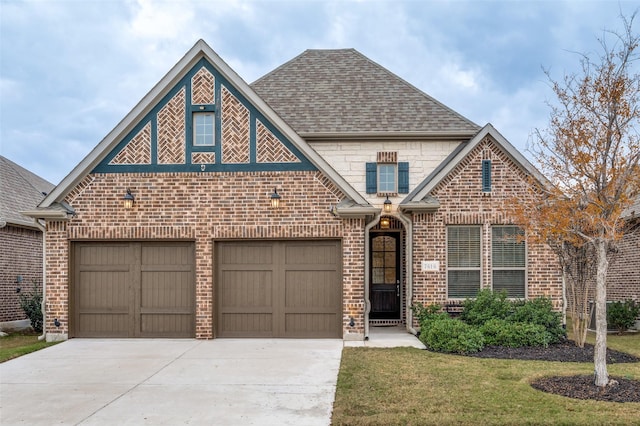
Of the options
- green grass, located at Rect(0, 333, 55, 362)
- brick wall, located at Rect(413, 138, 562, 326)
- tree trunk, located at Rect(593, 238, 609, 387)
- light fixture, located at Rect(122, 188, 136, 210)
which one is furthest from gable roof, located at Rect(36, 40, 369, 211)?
tree trunk, located at Rect(593, 238, 609, 387)

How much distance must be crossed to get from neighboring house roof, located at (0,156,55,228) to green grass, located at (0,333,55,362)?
124 inches

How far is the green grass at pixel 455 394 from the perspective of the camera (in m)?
6.29

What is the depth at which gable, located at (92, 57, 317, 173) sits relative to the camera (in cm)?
1211

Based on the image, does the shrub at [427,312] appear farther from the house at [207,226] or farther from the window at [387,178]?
the window at [387,178]

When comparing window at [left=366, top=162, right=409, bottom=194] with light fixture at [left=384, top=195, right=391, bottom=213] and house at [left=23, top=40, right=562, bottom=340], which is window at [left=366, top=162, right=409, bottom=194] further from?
house at [left=23, top=40, right=562, bottom=340]

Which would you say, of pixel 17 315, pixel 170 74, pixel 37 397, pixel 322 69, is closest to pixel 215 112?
pixel 170 74

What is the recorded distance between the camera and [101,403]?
23.4ft

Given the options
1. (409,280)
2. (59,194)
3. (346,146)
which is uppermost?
(346,146)

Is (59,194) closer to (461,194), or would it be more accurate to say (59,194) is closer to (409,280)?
(409,280)

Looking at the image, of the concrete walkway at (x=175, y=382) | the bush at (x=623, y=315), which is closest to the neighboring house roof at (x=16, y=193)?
the concrete walkway at (x=175, y=382)

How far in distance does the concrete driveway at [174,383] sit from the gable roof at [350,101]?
19.8 ft

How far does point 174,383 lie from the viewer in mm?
8141

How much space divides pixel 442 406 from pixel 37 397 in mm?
5546

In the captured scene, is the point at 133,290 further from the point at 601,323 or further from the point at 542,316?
the point at 601,323
